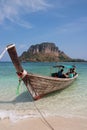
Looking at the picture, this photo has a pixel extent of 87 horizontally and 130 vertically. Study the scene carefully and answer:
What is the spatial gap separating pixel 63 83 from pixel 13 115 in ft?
18.2

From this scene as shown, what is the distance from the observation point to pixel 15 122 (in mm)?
7316

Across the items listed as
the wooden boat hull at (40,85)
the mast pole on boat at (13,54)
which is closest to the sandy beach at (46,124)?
the mast pole on boat at (13,54)

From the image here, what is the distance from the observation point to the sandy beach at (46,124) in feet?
22.3

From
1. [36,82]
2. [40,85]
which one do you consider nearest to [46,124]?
[36,82]

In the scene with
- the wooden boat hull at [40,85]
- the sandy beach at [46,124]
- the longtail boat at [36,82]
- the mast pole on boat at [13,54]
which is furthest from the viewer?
the wooden boat hull at [40,85]

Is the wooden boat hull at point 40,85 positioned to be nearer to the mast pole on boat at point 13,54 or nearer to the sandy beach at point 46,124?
A: the mast pole on boat at point 13,54

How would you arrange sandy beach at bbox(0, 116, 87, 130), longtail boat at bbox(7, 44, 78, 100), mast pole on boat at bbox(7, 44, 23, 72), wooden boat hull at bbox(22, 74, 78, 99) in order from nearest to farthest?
sandy beach at bbox(0, 116, 87, 130) < mast pole on boat at bbox(7, 44, 23, 72) < longtail boat at bbox(7, 44, 78, 100) < wooden boat hull at bbox(22, 74, 78, 99)

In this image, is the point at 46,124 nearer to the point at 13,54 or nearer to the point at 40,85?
the point at 13,54

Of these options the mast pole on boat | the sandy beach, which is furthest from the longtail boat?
the sandy beach

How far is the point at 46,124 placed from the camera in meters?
7.13

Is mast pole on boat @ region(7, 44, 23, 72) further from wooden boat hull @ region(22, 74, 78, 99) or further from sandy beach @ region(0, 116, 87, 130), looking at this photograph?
sandy beach @ region(0, 116, 87, 130)

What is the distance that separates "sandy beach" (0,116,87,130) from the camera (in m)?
6.81

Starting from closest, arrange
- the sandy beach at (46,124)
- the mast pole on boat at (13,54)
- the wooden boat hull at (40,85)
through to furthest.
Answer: the sandy beach at (46,124), the mast pole on boat at (13,54), the wooden boat hull at (40,85)

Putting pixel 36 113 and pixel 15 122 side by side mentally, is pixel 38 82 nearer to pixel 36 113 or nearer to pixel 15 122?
pixel 36 113
